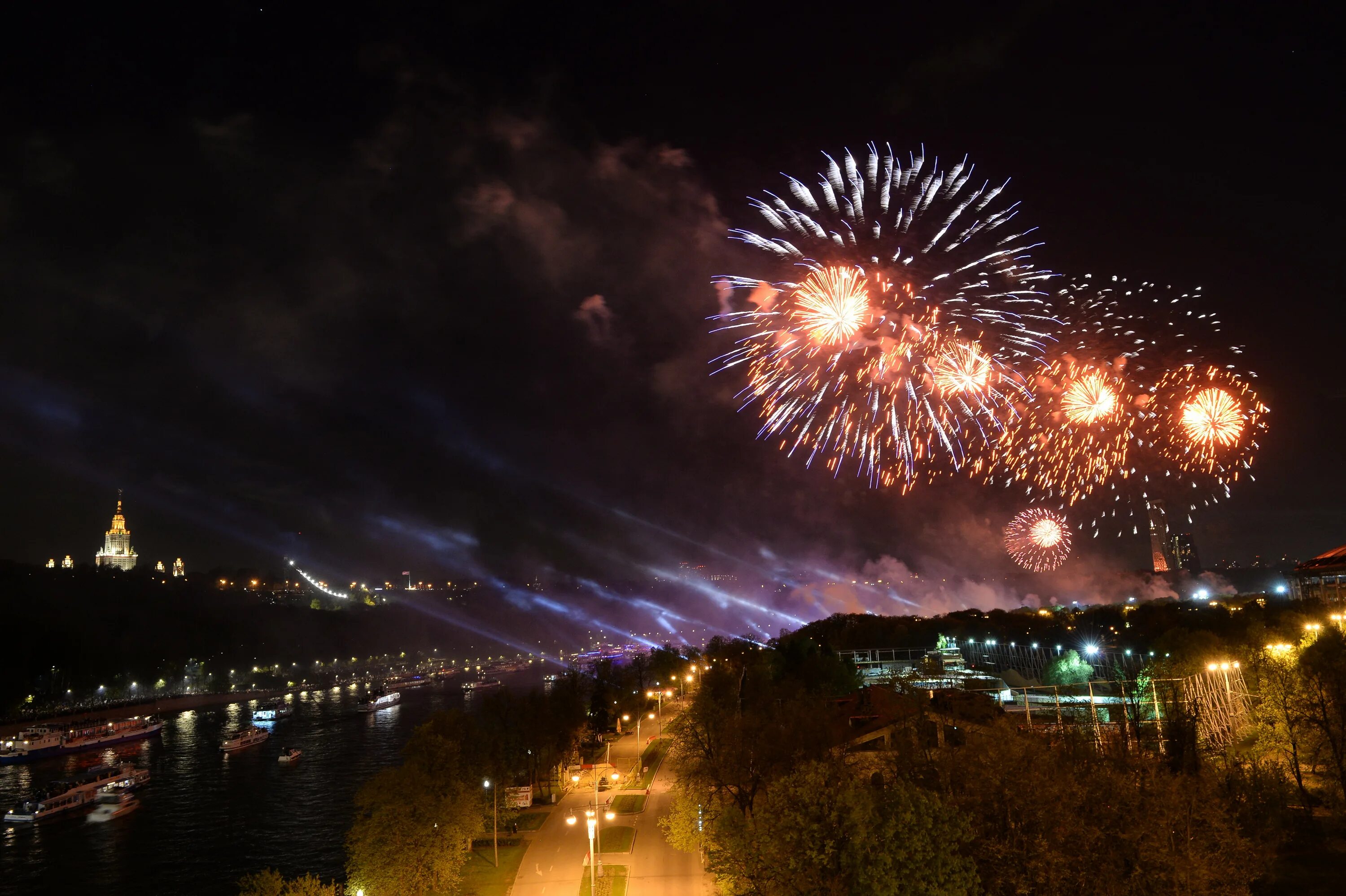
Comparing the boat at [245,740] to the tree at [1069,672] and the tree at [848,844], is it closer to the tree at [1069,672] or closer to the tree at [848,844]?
the tree at [848,844]

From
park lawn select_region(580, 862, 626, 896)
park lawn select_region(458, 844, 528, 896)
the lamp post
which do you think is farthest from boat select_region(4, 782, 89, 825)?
park lawn select_region(580, 862, 626, 896)

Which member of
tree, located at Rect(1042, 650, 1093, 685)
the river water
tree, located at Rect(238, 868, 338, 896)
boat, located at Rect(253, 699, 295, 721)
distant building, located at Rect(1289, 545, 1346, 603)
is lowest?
the river water

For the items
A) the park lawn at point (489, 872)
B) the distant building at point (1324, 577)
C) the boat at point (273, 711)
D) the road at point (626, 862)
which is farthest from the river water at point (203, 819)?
the distant building at point (1324, 577)

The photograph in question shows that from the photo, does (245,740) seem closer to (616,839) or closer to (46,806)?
(46,806)

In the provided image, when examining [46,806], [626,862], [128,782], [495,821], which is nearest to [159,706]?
[128,782]

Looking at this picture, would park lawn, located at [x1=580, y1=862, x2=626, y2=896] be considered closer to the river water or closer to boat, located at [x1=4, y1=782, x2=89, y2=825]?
the river water

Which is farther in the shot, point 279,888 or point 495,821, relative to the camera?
point 495,821
